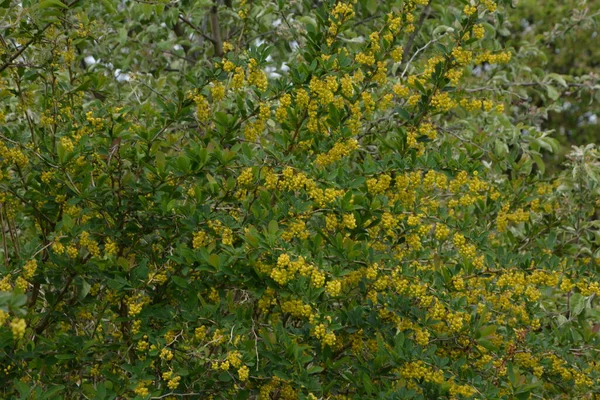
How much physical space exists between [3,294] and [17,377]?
1.17 meters

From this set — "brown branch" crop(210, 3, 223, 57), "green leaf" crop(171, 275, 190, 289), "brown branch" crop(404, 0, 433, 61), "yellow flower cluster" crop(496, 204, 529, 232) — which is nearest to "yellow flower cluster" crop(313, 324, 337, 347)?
"green leaf" crop(171, 275, 190, 289)

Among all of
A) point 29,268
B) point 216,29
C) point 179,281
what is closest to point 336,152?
point 179,281

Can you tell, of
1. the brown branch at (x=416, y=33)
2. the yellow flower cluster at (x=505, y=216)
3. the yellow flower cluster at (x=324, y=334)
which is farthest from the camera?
the brown branch at (x=416, y=33)

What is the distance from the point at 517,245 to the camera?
14.9ft

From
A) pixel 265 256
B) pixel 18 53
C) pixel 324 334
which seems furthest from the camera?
pixel 18 53

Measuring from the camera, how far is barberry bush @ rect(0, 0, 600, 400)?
3.10m

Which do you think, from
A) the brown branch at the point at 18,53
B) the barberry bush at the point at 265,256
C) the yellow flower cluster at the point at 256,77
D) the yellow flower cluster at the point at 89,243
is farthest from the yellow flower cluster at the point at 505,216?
the brown branch at the point at 18,53

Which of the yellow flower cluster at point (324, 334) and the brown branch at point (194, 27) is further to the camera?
the brown branch at point (194, 27)

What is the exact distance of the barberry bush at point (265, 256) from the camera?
10.2 ft

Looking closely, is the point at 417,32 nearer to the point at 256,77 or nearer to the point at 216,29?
the point at 216,29

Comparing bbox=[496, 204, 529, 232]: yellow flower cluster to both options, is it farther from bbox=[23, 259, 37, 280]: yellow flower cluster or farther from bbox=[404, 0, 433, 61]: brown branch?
bbox=[23, 259, 37, 280]: yellow flower cluster

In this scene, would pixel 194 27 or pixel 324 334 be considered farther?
pixel 194 27

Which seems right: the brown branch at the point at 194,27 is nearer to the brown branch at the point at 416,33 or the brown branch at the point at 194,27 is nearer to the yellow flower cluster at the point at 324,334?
the brown branch at the point at 416,33

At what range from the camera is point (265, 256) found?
3102mm
